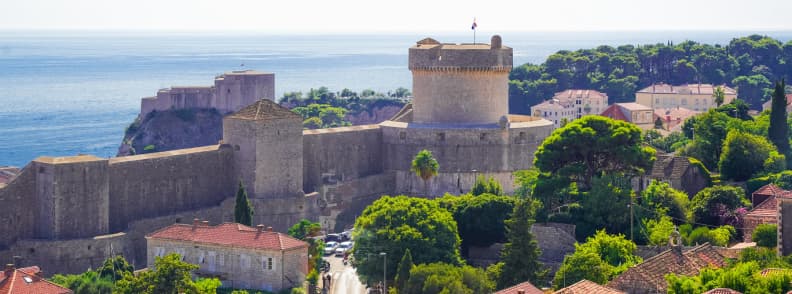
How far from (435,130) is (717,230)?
51.6 ft

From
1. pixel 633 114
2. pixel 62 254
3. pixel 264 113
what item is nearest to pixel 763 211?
pixel 264 113

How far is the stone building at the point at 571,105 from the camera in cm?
11331

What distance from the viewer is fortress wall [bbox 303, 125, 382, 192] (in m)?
59.3

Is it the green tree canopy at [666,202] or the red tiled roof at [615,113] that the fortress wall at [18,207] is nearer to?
the green tree canopy at [666,202]

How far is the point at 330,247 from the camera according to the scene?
5453 cm

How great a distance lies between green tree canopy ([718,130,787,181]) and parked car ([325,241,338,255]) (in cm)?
1440

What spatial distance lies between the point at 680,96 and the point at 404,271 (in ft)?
243

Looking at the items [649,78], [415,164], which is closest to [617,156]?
[415,164]

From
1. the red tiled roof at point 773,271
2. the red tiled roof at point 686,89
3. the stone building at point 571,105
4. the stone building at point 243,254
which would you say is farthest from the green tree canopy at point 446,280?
the red tiled roof at point 686,89

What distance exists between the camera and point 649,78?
135 metres

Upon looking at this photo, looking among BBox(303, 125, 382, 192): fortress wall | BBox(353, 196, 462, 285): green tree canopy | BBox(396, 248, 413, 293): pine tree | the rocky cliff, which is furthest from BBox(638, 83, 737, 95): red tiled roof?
BBox(396, 248, 413, 293): pine tree

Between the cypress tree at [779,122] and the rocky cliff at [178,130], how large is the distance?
4887 centimetres

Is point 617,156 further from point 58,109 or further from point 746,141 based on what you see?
point 58,109

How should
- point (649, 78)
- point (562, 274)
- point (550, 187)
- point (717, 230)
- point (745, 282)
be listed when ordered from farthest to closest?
point (649, 78) → point (550, 187) → point (717, 230) → point (562, 274) → point (745, 282)
